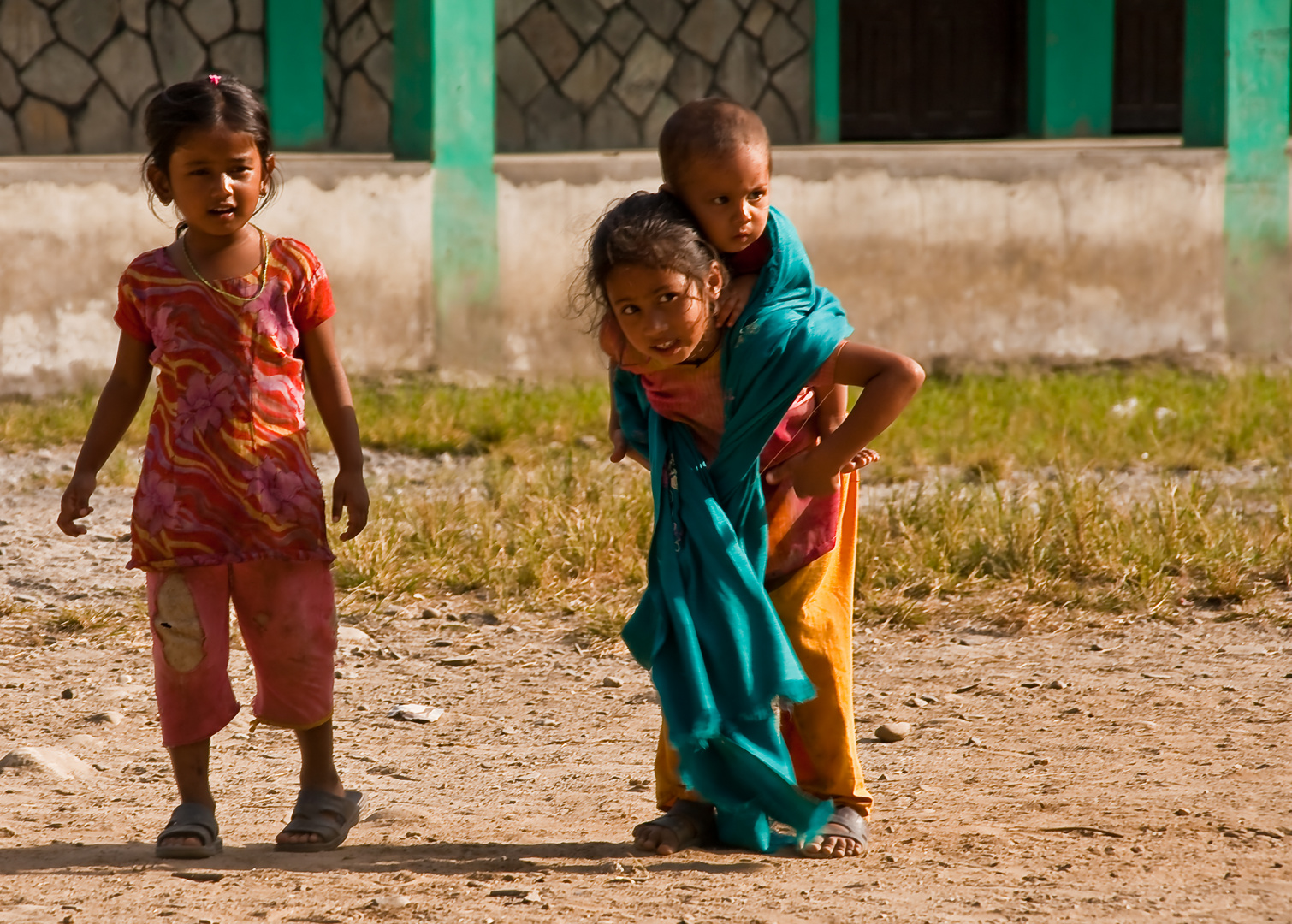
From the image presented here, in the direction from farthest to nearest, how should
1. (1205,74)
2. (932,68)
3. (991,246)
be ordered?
(932,68), (1205,74), (991,246)

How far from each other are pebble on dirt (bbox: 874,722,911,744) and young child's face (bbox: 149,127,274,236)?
1771mm

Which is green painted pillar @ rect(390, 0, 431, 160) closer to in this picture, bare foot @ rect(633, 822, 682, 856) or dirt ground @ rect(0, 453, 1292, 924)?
dirt ground @ rect(0, 453, 1292, 924)

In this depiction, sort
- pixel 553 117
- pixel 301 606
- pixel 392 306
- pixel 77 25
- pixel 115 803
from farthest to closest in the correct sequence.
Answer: pixel 553 117
pixel 77 25
pixel 392 306
pixel 115 803
pixel 301 606

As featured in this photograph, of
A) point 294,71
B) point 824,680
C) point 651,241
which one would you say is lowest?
point 824,680

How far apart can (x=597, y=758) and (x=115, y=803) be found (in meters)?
0.96

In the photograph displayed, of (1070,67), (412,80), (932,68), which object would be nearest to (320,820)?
(412,80)

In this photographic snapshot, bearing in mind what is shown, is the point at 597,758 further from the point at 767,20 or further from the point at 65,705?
the point at 767,20

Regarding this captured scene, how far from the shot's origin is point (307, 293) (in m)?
2.86

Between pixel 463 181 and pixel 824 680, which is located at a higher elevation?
pixel 463 181

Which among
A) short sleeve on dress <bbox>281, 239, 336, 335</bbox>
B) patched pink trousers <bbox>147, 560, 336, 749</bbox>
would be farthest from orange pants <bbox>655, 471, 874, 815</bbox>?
short sleeve on dress <bbox>281, 239, 336, 335</bbox>

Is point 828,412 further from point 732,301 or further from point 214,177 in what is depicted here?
point 214,177

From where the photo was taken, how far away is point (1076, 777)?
331 centimetres

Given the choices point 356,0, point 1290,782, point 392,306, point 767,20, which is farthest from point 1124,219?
point 1290,782

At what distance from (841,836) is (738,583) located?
50 cm
